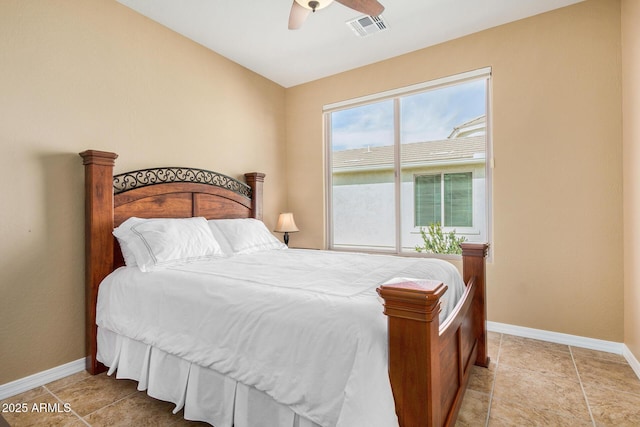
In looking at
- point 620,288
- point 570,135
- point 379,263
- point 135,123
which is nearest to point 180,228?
point 135,123

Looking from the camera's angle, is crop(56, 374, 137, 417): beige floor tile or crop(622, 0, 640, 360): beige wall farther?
crop(622, 0, 640, 360): beige wall

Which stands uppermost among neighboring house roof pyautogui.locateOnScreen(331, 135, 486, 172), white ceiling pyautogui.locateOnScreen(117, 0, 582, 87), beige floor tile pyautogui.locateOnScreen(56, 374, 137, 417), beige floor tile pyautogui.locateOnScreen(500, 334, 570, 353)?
white ceiling pyautogui.locateOnScreen(117, 0, 582, 87)

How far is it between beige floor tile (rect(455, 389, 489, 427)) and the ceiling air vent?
2919 millimetres

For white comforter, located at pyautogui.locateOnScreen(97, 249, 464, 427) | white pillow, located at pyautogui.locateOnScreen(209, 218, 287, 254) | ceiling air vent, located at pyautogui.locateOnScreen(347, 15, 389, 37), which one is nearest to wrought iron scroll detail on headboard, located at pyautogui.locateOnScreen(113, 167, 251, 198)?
white pillow, located at pyautogui.locateOnScreen(209, 218, 287, 254)

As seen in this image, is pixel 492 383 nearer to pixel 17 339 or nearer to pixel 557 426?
pixel 557 426

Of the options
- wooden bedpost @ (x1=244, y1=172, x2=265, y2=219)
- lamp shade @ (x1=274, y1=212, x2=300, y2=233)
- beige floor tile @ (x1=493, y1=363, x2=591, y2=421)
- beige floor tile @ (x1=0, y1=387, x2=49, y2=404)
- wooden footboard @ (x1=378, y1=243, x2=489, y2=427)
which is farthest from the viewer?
lamp shade @ (x1=274, y1=212, x2=300, y2=233)

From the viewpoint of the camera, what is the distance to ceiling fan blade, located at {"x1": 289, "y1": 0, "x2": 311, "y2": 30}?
7.14ft

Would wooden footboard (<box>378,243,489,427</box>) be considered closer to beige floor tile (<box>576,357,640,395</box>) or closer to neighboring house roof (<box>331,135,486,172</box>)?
beige floor tile (<box>576,357,640,395</box>)

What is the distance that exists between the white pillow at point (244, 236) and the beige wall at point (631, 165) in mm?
2761

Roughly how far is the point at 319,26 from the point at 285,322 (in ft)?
8.84

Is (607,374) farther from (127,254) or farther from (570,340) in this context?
(127,254)

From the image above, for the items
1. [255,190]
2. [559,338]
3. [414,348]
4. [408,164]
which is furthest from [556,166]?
[255,190]

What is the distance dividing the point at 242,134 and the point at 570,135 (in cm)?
315

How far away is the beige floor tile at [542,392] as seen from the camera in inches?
70.9
